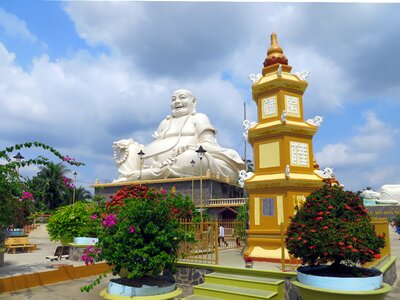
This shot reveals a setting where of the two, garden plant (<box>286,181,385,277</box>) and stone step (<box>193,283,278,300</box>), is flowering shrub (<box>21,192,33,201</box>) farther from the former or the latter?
garden plant (<box>286,181,385,277</box>)

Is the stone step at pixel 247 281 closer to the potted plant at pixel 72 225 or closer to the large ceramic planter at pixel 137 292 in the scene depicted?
the large ceramic planter at pixel 137 292

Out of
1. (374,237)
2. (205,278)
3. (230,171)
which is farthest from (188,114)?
(374,237)

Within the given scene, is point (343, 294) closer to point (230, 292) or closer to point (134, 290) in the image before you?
point (230, 292)

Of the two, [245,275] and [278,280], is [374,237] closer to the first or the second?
[278,280]

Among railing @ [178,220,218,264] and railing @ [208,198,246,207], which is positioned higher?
railing @ [208,198,246,207]

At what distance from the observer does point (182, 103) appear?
3181 centimetres

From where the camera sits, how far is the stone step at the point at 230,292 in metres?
6.60

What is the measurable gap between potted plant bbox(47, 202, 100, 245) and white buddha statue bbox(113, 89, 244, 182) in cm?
1561

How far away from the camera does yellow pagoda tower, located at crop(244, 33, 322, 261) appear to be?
9398 millimetres

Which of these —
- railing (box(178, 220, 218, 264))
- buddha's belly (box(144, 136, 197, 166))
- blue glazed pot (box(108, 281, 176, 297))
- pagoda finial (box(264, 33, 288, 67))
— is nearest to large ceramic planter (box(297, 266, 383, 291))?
blue glazed pot (box(108, 281, 176, 297))

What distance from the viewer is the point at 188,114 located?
32000 millimetres

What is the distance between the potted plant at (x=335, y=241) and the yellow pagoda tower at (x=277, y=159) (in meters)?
2.95

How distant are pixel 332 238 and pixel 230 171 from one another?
2527 cm

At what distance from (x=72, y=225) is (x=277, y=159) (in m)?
8.08
